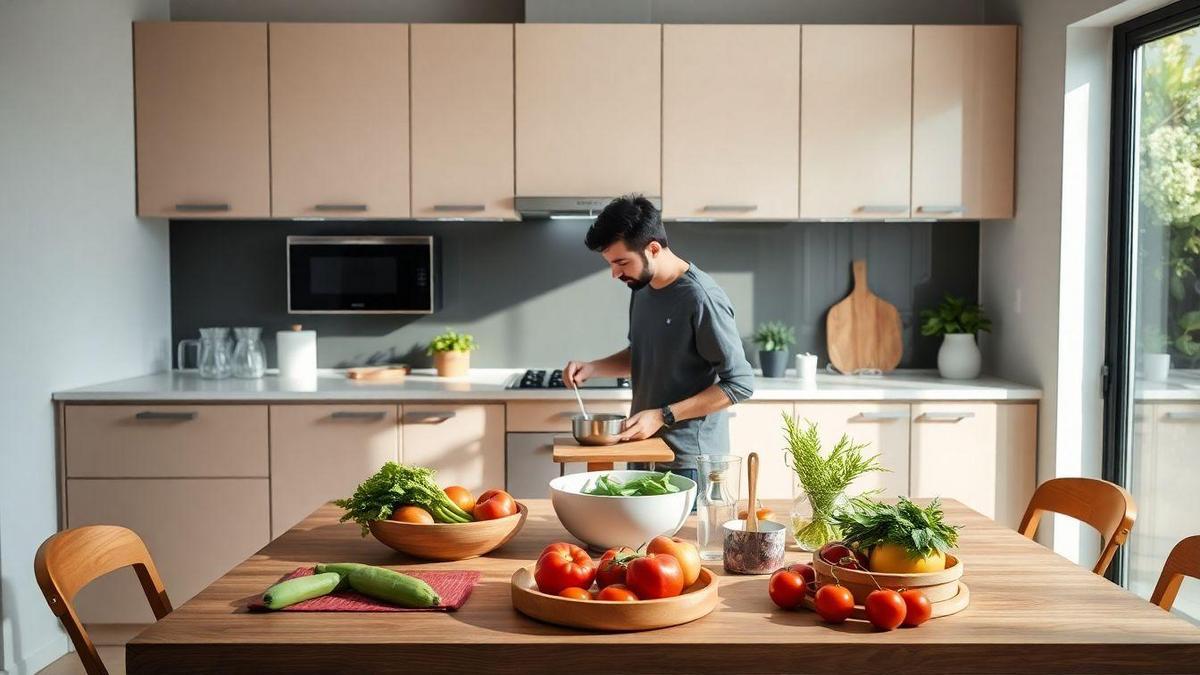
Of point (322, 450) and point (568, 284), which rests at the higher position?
point (568, 284)

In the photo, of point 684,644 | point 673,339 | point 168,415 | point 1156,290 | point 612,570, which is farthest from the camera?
point 168,415

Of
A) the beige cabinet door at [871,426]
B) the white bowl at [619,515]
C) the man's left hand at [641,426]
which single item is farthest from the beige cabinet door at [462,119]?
the white bowl at [619,515]

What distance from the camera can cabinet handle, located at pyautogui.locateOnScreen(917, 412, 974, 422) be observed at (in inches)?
140

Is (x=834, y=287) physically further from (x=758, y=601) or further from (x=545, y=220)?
(x=758, y=601)

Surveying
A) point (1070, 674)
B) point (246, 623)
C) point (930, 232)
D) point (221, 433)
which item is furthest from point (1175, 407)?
point (221, 433)

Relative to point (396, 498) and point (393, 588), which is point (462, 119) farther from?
point (393, 588)

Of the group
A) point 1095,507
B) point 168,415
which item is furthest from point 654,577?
point 168,415

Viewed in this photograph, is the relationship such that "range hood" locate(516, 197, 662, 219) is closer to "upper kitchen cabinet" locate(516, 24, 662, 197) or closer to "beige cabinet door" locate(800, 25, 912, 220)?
"upper kitchen cabinet" locate(516, 24, 662, 197)

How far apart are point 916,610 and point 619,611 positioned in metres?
0.43

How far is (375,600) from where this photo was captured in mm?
1529

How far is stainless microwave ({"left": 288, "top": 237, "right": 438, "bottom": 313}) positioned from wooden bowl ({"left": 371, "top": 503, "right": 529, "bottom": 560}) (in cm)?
235

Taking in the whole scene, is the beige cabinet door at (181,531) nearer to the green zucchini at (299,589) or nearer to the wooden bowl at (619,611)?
the green zucchini at (299,589)

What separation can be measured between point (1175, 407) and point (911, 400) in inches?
33.0

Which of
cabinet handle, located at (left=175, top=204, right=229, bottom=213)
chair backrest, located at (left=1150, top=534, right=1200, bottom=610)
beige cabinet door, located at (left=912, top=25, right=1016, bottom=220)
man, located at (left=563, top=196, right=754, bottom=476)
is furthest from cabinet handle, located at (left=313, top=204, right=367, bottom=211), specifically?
chair backrest, located at (left=1150, top=534, right=1200, bottom=610)
